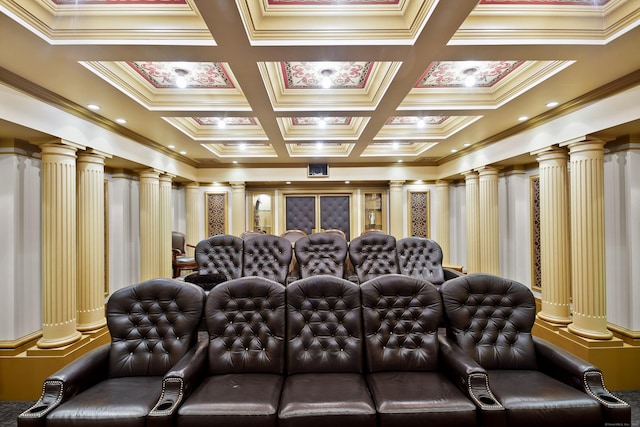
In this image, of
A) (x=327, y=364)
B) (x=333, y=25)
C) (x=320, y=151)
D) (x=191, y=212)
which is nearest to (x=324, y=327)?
(x=327, y=364)

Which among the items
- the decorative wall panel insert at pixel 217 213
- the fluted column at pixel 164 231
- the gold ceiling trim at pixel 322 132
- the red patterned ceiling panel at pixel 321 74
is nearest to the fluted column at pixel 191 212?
the decorative wall panel insert at pixel 217 213

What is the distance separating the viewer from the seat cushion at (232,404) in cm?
165

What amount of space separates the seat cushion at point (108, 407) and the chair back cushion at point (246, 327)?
432 millimetres

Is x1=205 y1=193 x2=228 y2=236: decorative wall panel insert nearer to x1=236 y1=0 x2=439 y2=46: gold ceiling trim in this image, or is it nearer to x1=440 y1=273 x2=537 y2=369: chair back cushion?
x1=236 y1=0 x2=439 y2=46: gold ceiling trim

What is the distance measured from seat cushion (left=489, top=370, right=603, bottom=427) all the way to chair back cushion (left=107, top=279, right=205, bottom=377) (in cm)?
203

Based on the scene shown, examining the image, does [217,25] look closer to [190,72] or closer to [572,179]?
[190,72]

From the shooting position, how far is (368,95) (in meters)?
3.36

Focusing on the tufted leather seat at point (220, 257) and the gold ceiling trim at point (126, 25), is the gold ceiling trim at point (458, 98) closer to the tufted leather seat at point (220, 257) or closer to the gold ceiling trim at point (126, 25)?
the gold ceiling trim at point (126, 25)

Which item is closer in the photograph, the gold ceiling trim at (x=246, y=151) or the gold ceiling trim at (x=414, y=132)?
the gold ceiling trim at (x=414, y=132)

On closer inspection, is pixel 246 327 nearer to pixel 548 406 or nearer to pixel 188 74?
pixel 548 406

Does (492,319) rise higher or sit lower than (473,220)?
lower

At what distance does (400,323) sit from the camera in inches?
87.4

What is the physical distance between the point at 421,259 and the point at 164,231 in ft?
13.4

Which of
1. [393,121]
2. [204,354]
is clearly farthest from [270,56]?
[393,121]
